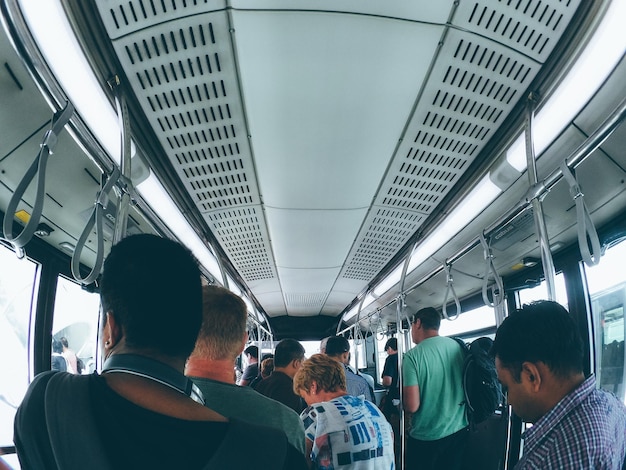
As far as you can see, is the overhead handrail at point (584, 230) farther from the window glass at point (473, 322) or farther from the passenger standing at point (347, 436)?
the window glass at point (473, 322)

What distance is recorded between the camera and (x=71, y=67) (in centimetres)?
162

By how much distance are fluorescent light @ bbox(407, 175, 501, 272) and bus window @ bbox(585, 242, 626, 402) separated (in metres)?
1.05

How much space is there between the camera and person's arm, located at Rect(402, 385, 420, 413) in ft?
10.7

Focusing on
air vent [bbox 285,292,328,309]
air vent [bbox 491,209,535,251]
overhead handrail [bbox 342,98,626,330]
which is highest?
air vent [bbox 285,292,328,309]

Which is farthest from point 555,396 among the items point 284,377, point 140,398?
point 284,377

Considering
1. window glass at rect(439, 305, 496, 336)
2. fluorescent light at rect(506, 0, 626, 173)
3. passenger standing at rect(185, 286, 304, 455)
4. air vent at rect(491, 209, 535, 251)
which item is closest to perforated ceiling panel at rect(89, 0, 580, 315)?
fluorescent light at rect(506, 0, 626, 173)

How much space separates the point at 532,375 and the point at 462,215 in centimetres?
190

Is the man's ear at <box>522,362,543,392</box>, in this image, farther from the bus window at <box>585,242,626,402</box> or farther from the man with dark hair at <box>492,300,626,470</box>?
the bus window at <box>585,242,626,402</box>

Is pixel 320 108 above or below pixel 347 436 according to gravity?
above

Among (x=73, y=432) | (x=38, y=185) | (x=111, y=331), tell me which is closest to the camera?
(x=73, y=432)

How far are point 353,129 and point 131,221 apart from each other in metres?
1.74

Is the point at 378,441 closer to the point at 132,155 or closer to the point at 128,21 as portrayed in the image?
the point at 132,155

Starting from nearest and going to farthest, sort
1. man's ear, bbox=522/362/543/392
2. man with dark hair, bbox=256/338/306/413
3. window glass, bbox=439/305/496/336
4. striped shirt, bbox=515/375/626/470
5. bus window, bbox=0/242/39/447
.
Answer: striped shirt, bbox=515/375/626/470
man's ear, bbox=522/362/543/392
bus window, bbox=0/242/39/447
man with dark hair, bbox=256/338/306/413
window glass, bbox=439/305/496/336

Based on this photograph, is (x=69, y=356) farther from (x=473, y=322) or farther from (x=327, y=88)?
(x=473, y=322)
